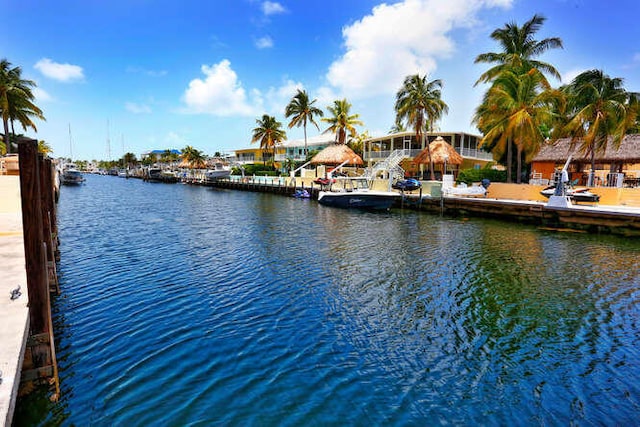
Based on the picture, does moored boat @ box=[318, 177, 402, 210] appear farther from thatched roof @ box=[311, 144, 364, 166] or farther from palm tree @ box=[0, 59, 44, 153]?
palm tree @ box=[0, 59, 44, 153]

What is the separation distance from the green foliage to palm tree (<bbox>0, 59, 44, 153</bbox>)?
50.8m

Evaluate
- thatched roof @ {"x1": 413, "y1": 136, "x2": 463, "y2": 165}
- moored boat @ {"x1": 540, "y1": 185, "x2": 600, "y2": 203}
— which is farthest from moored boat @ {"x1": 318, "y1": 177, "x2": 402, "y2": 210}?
moored boat @ {"x1": 540, "y1": 185, "x2": 600, "y2": 203}

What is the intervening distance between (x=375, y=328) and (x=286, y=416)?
133 inches

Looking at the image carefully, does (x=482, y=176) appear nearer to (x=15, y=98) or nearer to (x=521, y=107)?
(x=521, y=107)

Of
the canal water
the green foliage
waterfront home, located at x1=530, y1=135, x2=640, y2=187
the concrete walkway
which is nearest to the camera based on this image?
the concrete walkway

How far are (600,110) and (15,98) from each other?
59.9m

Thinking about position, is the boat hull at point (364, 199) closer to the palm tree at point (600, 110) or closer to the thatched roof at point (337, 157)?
the thatched roof at point (337, 157)

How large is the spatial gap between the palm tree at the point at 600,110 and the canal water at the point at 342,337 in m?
16.7

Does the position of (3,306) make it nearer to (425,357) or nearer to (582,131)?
(425,357)

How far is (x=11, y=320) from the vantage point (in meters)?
5.26

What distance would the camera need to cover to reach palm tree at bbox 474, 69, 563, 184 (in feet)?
93.6

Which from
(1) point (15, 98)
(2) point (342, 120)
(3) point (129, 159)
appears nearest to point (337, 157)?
(2) point (342, 120)

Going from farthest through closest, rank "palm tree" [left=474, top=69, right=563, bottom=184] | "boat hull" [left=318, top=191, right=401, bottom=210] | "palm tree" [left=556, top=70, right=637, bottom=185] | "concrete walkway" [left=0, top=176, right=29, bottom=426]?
"boat hull" [left=318, top=191, right=401, bottom=210] < "palm tree" [left=474, top=69, right=563, bottom=184] < "palm tree" [left=556, top=70, right=637, bottom=185] < "concrete walkway" [left=0, top=176, right=29, bottom=426]

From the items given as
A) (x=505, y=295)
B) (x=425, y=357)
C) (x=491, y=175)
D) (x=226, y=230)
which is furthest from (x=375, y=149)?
(x=425, y=357)
